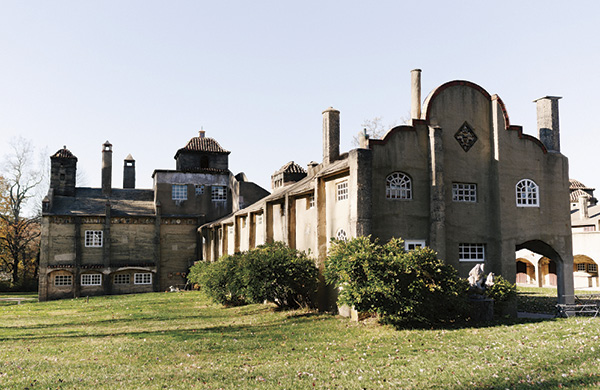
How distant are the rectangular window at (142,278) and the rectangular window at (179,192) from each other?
7031mm

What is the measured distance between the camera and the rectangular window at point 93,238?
4009 centimetres

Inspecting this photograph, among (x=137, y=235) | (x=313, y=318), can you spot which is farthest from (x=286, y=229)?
(x=137, y=235)

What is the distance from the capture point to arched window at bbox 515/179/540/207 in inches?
815

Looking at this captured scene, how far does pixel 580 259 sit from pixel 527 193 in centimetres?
2695

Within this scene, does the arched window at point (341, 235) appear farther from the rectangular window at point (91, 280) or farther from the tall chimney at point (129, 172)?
the tall chimney at point (129, 172)

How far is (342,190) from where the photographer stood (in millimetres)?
20703

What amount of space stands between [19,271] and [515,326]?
5363 centimetres

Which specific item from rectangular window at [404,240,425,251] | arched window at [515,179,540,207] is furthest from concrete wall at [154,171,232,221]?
arched window at [515,179,540,207]

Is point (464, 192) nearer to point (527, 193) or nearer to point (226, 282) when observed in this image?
point (527, 193)

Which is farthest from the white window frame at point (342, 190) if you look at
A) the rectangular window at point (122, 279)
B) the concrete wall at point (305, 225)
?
the rectangular window at point (122, 279)

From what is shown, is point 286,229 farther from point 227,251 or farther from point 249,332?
point 227,251

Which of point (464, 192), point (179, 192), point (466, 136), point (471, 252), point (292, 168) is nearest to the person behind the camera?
point (471, 252)

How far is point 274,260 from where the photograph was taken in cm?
2088

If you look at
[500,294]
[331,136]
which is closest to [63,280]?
[331,136]
